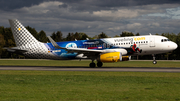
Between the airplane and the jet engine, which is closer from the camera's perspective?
the jet engine

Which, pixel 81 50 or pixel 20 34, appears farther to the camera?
pixel 20 34

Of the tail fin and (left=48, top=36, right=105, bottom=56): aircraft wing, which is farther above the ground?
the tail fin

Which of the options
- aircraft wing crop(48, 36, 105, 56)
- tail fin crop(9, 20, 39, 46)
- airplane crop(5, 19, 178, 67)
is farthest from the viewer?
tail fin crop(9, 20, 39, 46)

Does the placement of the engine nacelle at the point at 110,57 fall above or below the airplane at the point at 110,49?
below

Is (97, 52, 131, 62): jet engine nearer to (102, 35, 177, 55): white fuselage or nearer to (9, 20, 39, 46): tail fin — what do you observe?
(102, 35, 177, 55): white fuselage

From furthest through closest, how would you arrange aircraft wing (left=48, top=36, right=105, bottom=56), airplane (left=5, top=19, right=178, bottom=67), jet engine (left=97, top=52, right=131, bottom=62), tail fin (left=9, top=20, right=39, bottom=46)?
tail fin (left=9, top=20, right=39, bottom=46)
airplane (left=5, top=19, right=178, bottom=67)
aircraft wing (left=48, top=36, right=105, bottom=56)
jet engine (left=97, top=52, right=131, bottom=62)

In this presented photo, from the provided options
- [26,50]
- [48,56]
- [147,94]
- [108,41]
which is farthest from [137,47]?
[147,94]

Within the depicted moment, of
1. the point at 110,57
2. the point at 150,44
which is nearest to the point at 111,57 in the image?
the point at 110,57

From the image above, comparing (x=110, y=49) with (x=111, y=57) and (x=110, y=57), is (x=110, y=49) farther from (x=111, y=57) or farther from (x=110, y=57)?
(x=111, y=57)

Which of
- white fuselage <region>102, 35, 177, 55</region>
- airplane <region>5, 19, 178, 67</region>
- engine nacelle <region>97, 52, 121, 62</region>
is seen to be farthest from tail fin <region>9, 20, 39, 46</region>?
white fuselage <region>102, 35, 177, 55</region>

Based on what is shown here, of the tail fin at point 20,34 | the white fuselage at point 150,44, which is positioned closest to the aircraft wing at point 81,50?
the white fuselage at point 150,44

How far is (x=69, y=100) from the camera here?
38.5 feet

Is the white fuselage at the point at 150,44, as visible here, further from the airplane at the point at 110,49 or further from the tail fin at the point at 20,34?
the tail fin at the point at 20,34

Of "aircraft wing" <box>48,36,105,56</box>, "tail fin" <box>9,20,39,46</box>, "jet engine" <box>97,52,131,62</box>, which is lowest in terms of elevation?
"jet engine" <box>97,52,131,62</box>
